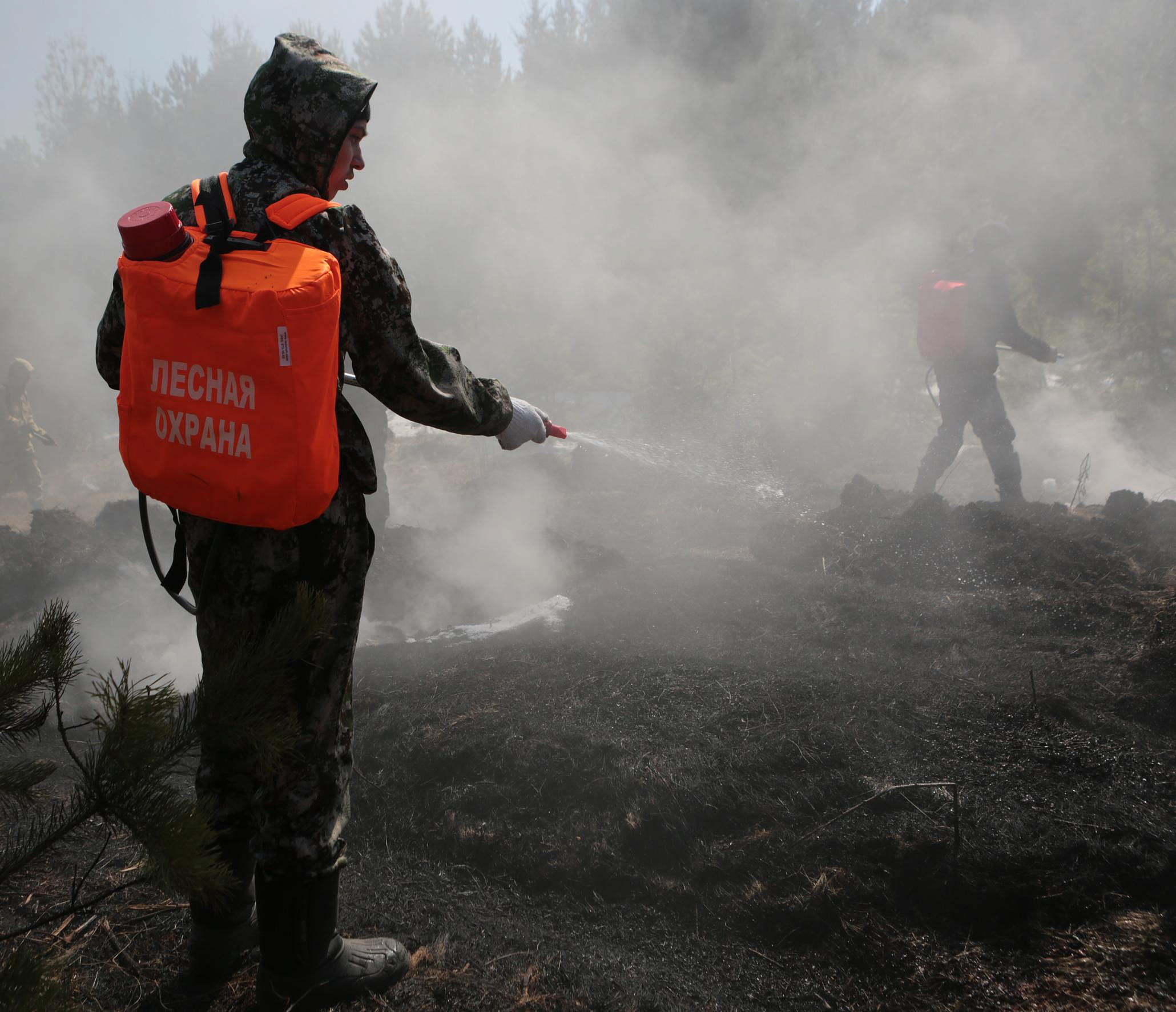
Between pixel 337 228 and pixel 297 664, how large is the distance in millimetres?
794

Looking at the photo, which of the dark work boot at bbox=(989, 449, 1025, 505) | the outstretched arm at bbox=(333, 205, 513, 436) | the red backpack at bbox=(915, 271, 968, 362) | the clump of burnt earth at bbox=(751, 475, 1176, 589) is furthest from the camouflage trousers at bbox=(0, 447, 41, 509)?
the dark work boot at bbox=(989, 449, 1025, 505)

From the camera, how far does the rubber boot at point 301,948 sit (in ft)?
4.52

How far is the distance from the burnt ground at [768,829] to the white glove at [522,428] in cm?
110

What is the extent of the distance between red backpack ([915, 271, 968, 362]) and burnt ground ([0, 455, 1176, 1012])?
2.67m

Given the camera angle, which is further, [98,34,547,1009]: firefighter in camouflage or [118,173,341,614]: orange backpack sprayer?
[98,34,547,1009]: firefighter in camouflage

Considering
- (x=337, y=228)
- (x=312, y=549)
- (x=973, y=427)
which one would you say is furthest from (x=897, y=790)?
(x=973, y=427)

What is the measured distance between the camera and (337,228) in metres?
1.28

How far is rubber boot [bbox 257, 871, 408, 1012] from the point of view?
1377 millimetres

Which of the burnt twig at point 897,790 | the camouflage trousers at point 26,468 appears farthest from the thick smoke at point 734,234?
the burnt twig at point 897,790

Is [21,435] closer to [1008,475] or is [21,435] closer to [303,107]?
[303,107]

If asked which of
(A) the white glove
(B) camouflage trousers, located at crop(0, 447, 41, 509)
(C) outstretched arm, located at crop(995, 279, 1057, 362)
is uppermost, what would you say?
(B) camouflage trousers, located at crop(0, 447, 41, 509)

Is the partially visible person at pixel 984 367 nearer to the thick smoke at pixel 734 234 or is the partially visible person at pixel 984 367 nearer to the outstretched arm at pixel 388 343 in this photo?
the thick smoke at pixel 734 234

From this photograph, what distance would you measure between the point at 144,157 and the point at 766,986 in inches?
989

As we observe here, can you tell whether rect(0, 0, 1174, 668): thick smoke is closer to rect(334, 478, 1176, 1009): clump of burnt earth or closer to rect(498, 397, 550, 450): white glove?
rect(334, 478, 1176, 1009): clump of burnt earth
